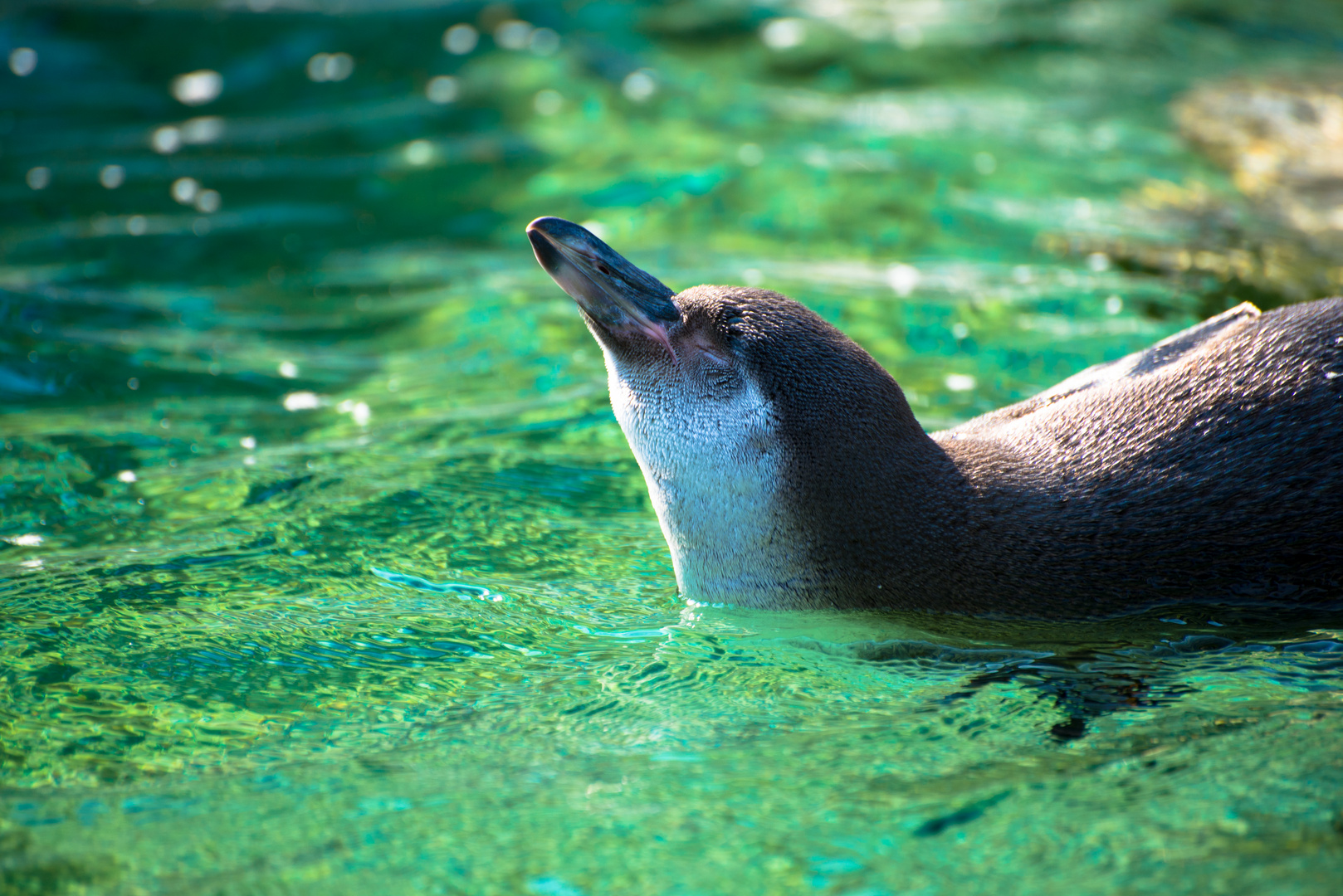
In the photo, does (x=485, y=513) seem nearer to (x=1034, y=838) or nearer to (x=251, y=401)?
(x=251, y=401)

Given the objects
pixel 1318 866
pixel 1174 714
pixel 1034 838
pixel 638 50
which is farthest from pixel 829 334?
pixel 638 50

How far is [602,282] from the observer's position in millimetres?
5141

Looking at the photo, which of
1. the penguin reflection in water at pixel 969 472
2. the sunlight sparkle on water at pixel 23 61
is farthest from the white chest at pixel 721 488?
the sunlight sparkle on water at pixel 23 61

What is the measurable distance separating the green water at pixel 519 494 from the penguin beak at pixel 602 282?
1.04m

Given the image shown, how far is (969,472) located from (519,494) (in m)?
2.21

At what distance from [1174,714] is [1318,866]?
90 centimetres

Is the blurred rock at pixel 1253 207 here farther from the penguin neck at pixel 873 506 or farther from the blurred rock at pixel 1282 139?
the penguin neck at pixel 873 506

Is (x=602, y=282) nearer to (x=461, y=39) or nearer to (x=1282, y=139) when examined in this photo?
(x=1282, y=139)

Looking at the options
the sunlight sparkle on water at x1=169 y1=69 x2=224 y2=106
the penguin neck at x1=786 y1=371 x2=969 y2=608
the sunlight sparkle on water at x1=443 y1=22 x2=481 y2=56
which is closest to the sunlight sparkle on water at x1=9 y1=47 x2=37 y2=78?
the sunlight sparkle on water at x1=169 y1=69 x2=224 y2=106

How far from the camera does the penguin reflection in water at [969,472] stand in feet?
14.7

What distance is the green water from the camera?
11.6ft

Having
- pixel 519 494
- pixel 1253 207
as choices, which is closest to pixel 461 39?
pixel 1253 207

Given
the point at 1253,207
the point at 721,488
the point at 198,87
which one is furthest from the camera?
the point at 198,87

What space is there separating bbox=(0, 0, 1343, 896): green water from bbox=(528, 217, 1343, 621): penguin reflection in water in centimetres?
19
